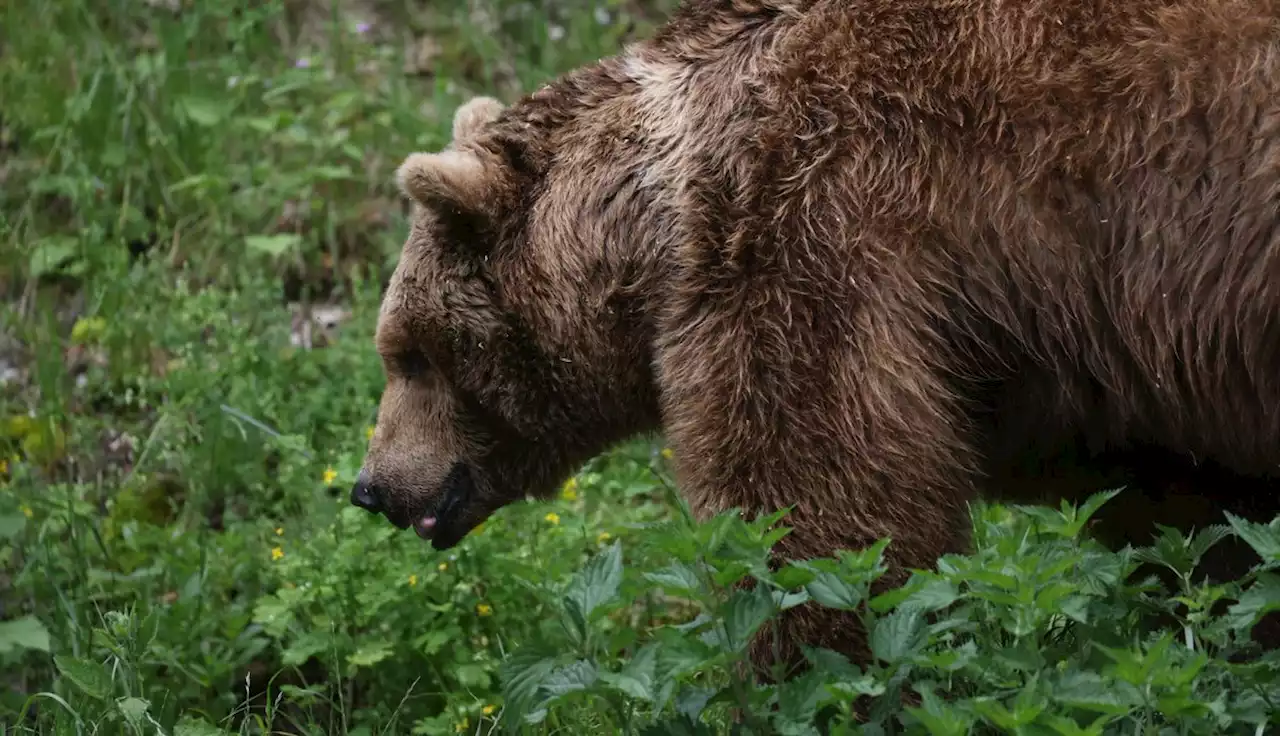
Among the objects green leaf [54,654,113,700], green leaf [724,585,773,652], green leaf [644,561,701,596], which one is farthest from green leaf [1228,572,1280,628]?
green leaf [54,654,113,700]

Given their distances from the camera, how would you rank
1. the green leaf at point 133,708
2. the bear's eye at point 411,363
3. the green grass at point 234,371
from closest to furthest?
the green leaf at point 133,708 → the bear's eye at point 411,363 → the green grass at point 234,371

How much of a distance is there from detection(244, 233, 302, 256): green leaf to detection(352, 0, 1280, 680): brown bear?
8.65 feet

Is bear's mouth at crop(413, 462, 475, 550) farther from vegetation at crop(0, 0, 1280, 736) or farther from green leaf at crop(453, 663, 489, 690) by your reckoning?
green leaf at crop(453, 663, 489, 690)

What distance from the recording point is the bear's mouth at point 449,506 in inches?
168

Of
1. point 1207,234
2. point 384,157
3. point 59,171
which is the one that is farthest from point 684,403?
point 59,171

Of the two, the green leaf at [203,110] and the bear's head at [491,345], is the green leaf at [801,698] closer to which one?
the bear's head at [491,345]

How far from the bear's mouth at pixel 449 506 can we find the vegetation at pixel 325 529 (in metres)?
0.21

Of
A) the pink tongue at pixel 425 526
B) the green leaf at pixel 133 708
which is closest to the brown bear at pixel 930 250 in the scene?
the pink tongue at pixel 425 526

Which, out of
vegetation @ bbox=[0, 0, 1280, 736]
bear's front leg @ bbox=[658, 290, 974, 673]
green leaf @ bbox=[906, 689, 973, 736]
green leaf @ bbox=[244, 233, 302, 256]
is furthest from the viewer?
green leaf @ bbox=[244, 233, 302, 256]

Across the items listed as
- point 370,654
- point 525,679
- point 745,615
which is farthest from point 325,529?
point 745,615

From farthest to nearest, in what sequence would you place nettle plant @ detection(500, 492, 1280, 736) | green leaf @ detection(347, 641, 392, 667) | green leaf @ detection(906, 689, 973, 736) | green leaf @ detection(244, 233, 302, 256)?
green leaf @ detection(244, 233, 302, 256), green leaf @ detection(347, 641, 392, 667), nettle plant @ detection(500, 492, 1280, 736), green leaf @ detection(906, 689, 973, 736)

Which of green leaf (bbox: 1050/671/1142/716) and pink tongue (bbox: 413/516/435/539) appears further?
pink tongue (bbox: 413/516/435/539)

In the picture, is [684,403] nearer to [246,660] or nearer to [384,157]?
[246,660]

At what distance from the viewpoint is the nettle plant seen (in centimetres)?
279
